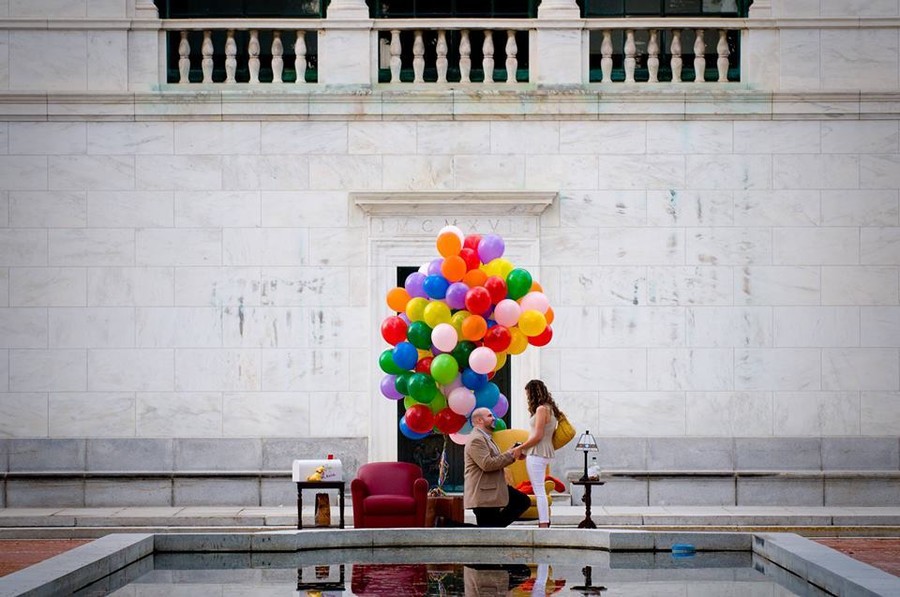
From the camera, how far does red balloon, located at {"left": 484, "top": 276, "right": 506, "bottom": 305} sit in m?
17.1

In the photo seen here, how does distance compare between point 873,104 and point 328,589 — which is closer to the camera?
point 328,589

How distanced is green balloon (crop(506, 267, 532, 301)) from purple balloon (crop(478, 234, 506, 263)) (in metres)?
0.30

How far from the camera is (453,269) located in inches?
671

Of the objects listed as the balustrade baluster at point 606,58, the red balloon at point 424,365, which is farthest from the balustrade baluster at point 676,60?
the red balloon at point 424,365

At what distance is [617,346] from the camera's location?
21.4m

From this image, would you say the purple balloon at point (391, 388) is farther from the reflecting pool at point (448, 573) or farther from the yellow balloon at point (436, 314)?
the reflecting pool at point (448, 573)

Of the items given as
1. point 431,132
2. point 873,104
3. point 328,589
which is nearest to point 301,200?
point 431,132

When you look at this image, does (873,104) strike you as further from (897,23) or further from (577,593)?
(577,593)

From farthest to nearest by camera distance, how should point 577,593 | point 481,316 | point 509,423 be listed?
point 509,423, point 481,316, point 577,593

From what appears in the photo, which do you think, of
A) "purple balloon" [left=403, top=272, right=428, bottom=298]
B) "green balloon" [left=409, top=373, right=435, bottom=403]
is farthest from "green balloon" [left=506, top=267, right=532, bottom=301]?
"green balloon" [left=409, top=373, right=435, bottom=403]

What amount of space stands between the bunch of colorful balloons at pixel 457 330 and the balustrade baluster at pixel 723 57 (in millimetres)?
5989

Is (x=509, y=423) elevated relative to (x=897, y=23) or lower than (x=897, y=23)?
lower

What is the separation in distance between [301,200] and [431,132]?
199 cm

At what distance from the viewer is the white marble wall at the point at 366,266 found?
2139 centimetres
